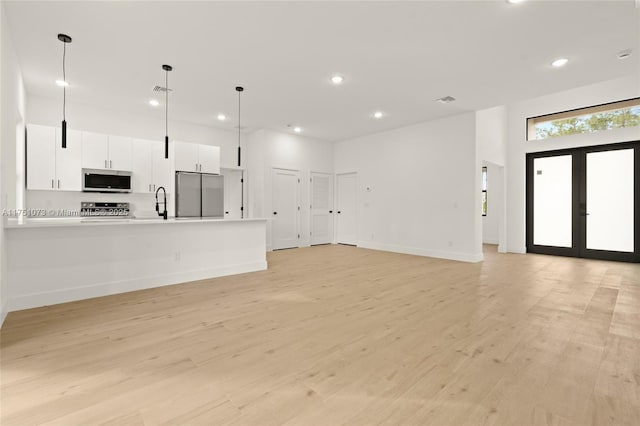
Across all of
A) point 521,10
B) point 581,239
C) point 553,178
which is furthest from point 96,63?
point 581,239

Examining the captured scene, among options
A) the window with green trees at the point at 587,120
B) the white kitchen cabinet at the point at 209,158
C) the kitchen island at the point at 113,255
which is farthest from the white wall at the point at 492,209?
the white kitchen cabinet at the point at 209,158

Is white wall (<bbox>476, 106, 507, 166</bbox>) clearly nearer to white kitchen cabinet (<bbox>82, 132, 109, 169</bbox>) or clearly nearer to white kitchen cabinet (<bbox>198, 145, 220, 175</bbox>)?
white kitchen cabinet (<bbox>198, 145, 220, 175</bbox>)

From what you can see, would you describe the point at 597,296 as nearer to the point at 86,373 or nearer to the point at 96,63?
the point at 86,373

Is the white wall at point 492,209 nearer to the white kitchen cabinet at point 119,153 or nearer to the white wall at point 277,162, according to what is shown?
the white wall at point 277,162

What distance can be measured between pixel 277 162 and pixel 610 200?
7363 millimetres

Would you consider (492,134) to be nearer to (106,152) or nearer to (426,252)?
(426,252)

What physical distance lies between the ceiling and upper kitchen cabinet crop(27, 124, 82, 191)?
720 mm

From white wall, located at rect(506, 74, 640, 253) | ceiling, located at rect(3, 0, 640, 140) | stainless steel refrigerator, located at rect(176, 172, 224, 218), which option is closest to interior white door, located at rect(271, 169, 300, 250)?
stainless steel refrigerator, located at rect(176, 172, 224, 218)

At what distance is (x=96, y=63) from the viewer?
160 inches

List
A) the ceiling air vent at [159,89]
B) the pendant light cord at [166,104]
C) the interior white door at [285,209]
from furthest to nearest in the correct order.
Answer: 1. the interior white door at [285,209]
2. the ceiling air vent at [159,89]
3. the pendant light cord at [166,104]

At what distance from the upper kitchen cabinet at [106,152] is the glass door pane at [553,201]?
29.7ft

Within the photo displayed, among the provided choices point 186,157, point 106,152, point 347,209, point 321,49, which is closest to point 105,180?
point 106,152

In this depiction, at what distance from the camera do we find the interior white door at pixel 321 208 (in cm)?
880

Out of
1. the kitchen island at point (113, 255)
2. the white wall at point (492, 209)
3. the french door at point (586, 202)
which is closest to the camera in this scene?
the kitchen island at point (113, 255)
